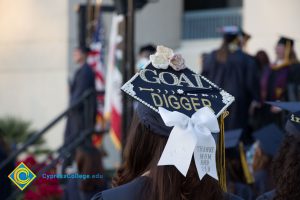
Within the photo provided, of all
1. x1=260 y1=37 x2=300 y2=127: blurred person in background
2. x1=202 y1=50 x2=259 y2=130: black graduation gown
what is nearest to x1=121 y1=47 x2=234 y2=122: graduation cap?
x1=202 y1=50 x2=259 y2=130: black graduation gown

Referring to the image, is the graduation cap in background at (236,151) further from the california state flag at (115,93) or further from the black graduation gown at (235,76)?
the california state flag at (115,93)

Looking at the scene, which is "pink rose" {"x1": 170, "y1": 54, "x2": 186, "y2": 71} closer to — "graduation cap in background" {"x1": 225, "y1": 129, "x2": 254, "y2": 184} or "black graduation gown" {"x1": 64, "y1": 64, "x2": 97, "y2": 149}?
"graduation cap in background" {"x1": 225, "y1": 129, "x2": 254, "y2": 184}

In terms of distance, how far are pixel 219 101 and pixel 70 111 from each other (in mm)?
7125

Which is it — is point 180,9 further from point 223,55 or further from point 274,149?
point 274,149

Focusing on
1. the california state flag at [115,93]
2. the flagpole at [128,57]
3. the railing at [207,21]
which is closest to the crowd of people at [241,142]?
the california state flag at [115,93]

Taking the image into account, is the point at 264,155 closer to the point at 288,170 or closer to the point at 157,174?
the point at 288,170

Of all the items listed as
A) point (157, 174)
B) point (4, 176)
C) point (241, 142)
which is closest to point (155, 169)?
point (157, 174)

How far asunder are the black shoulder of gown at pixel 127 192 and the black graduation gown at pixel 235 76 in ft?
19.8

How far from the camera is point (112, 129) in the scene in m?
10.4

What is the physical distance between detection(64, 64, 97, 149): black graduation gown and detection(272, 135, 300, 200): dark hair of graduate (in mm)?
7243

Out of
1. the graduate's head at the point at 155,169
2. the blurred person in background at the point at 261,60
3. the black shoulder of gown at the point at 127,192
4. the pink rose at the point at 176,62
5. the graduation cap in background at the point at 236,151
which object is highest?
the pink rose at the point at 176,62

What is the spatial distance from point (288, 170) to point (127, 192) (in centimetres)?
63

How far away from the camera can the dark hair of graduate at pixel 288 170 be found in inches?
114

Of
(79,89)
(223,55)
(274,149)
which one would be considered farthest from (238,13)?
(274,149)
